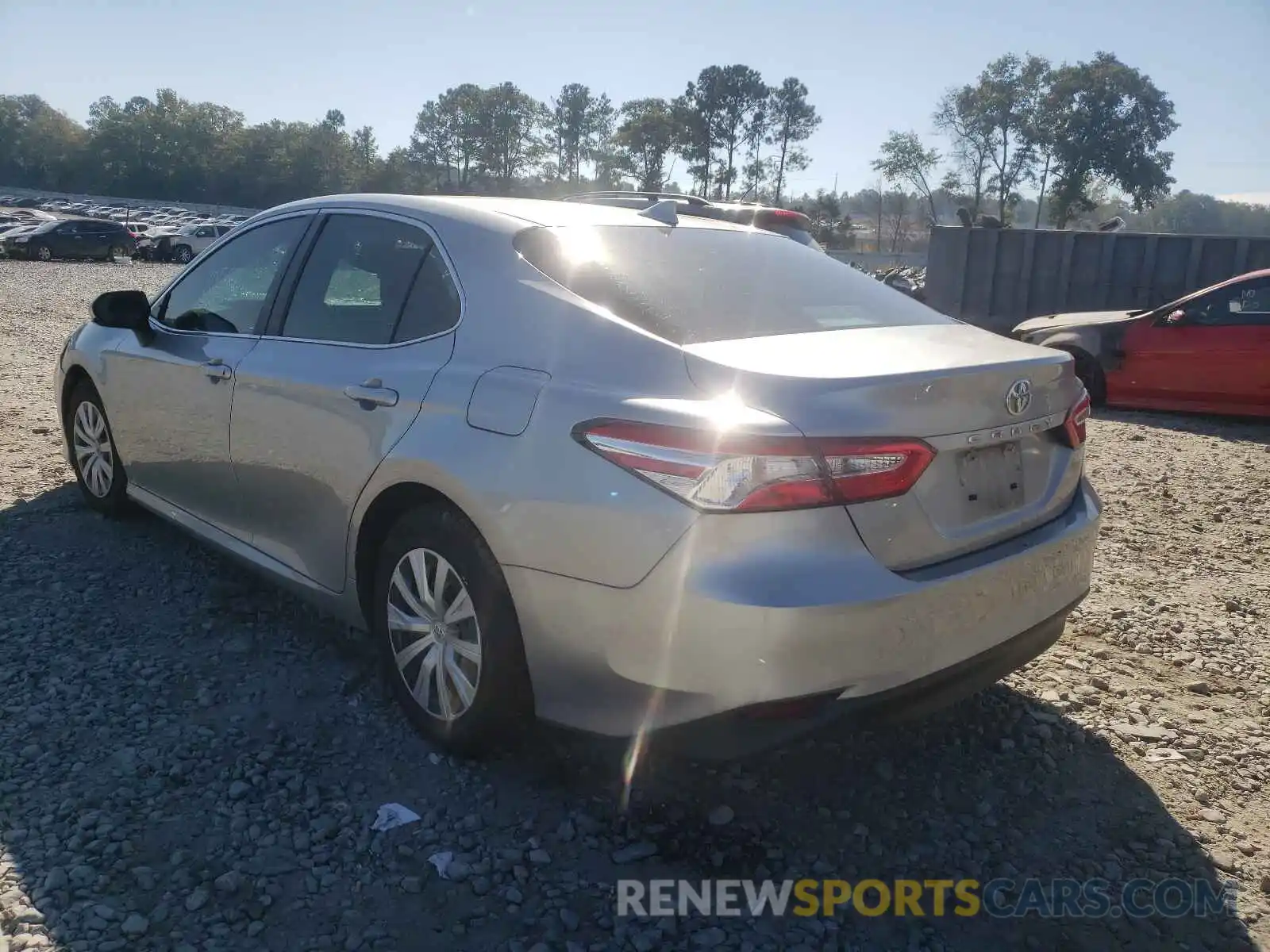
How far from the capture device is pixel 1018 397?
8.98 feet

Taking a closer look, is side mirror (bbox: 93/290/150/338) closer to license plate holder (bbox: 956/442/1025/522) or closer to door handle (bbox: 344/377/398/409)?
door handle (bbox: 344/377/398/409)

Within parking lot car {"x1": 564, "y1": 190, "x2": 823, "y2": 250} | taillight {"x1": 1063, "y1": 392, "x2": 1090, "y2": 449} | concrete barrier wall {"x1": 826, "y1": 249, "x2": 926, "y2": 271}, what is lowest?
taillight {"x1": 1063, "y1": 392, "x2": 1090, "y2": 449}

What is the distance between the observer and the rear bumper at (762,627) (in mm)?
2281

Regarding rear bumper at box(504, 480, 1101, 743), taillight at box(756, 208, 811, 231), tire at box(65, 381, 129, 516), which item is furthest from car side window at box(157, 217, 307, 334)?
taillight at box(756, 208, 811, 231)

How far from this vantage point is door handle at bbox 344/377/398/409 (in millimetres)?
3068

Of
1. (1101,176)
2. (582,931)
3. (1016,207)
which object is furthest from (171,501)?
(1016,207)

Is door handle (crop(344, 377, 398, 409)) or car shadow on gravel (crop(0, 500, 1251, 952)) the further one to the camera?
door handle (crop(344, 377, 398, 409))

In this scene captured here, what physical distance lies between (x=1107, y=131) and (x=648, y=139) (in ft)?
115

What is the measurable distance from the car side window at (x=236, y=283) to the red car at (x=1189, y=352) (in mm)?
7054

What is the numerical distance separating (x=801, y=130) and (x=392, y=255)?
288ft

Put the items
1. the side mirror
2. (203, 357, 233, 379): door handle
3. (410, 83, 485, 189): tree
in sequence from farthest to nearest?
(410, 83, 485, 189): tree < the side mirror < (203, 357, 233, 379): door handle

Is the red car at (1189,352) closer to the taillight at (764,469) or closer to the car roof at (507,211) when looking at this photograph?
the car roof at (507,211)

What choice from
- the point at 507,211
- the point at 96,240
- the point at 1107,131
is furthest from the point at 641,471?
the point at 1107,131

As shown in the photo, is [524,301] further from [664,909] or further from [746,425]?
[664,909]
